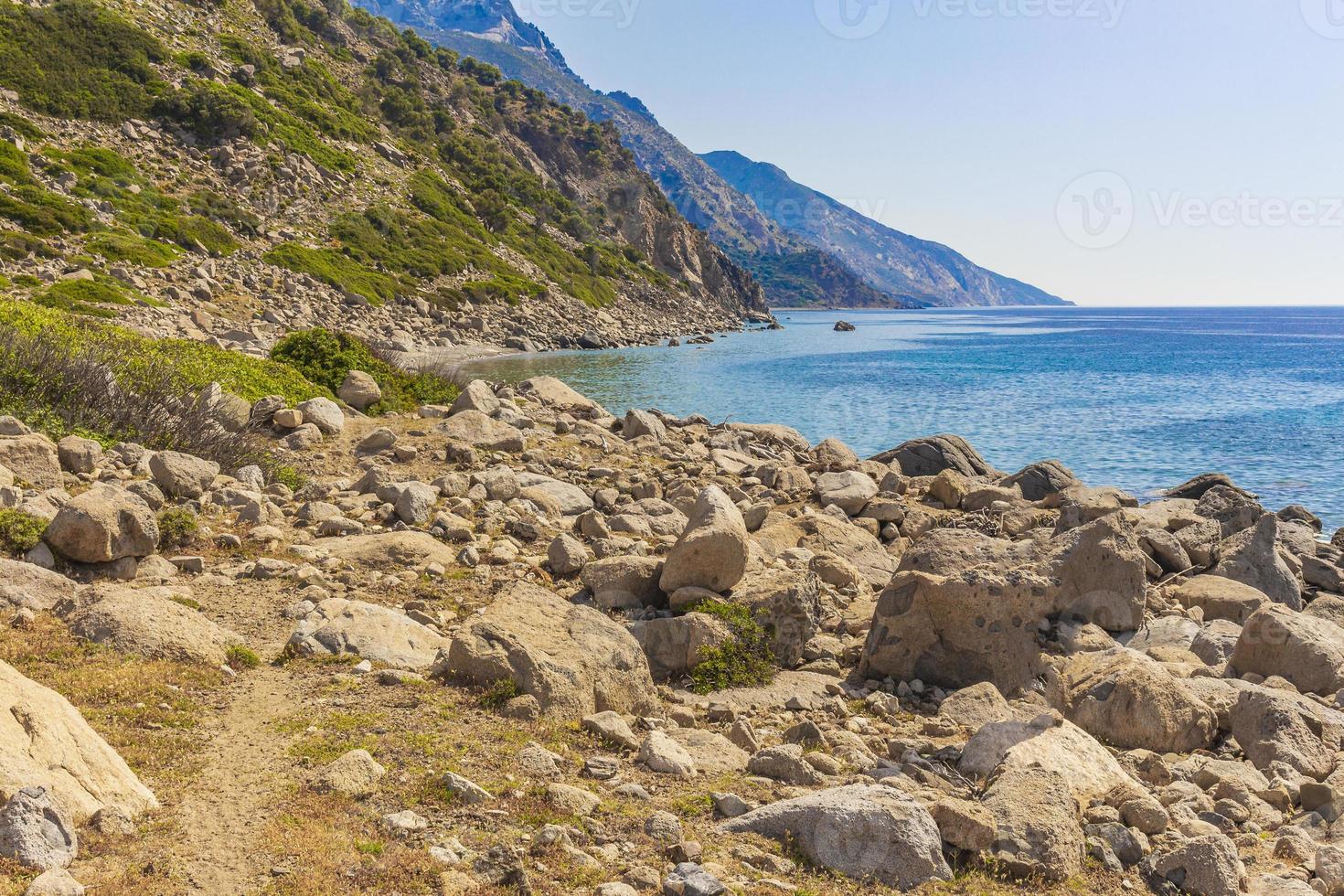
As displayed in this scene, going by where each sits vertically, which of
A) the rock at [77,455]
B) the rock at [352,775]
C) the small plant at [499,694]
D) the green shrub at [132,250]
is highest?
the green shrub at [132,250]

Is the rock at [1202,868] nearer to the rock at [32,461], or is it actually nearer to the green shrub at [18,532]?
the green shrub at [18,532]

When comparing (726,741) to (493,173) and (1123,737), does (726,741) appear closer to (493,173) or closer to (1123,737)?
(1123,737)

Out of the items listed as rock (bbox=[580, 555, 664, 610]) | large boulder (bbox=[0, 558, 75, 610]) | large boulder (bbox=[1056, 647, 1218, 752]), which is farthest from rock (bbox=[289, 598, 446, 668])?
large boulder (bbox=[1056, 647, 1218, 752])

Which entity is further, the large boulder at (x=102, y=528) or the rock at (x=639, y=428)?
the rock at (x=639, y=428)

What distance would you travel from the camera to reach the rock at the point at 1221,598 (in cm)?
1513

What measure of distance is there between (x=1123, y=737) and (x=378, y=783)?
Result: 7.64 m

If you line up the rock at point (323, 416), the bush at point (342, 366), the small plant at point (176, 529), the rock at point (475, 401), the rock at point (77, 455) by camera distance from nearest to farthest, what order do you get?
the small plant at point (176, 529)
the rock at point (77, 455)
the rock at point (323, 416)
the rock at point (475, 401)
the bush at point (342, 366)

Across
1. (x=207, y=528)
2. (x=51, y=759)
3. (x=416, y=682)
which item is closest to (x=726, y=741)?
(x=416, y=682)

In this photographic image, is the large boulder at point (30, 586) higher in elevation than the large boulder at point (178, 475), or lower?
lower

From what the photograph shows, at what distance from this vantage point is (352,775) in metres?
6.23

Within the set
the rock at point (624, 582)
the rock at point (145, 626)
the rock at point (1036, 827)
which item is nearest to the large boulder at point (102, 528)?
the rock at point (145, 626)

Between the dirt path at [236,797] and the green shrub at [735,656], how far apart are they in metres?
4.54

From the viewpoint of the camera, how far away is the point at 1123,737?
30.4 feet

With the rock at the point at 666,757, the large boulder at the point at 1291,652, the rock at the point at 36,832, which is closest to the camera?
the rock at the point at 36,832
